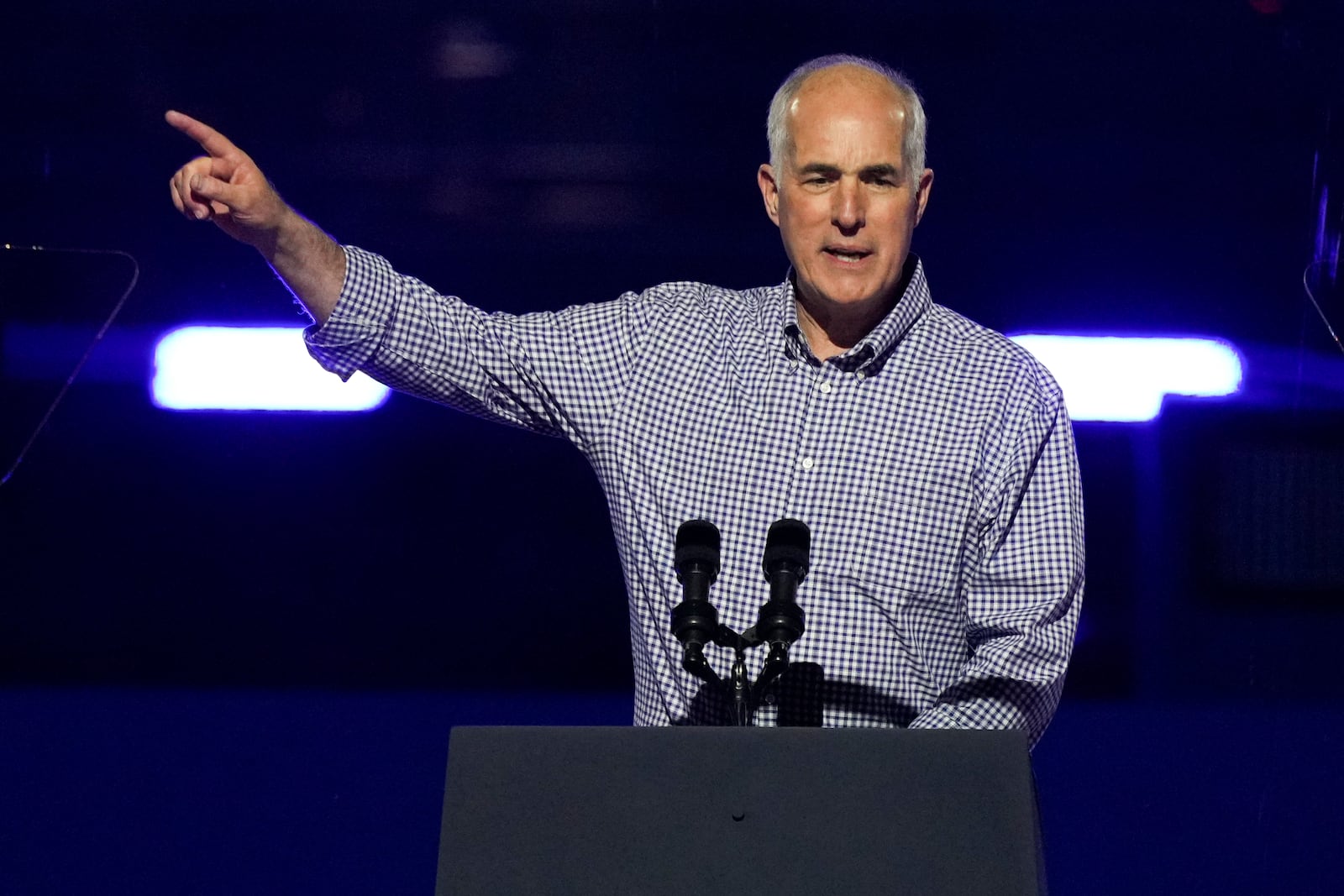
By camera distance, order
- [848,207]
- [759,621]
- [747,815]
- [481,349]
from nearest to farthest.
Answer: [747,815] → [759,621] → [848,207] → [481,349]

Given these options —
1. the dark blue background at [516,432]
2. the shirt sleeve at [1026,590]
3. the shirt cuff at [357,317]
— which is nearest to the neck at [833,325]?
the shirt sleeve at [1026,590]

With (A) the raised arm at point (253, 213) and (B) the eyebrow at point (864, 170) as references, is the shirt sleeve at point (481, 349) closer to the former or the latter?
(A) the raised arm at point (253, 213)

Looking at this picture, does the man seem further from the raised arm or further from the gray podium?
the gray podium

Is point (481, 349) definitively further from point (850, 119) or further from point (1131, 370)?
point (1131, 370)

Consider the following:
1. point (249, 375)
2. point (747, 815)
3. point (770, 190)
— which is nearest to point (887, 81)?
point (770, 190)

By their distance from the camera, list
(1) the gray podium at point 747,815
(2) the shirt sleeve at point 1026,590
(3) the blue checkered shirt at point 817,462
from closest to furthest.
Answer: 1. (1) the gray podium at point 747,815
2. (2) the shirt sleeve at point 1026,590
3. (3) the blue checkered shirt at point 817,462

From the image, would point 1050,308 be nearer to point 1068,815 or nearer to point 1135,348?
point 1135,348

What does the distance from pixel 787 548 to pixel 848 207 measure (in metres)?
0.54

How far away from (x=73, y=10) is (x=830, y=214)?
1.51m

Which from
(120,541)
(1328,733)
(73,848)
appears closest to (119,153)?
(120,541)

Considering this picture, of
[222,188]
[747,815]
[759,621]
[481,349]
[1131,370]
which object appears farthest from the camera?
[1131,370]

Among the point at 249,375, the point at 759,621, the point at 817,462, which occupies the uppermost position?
the point at 249,375

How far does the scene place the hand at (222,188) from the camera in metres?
1.53

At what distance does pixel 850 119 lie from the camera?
1.70m
